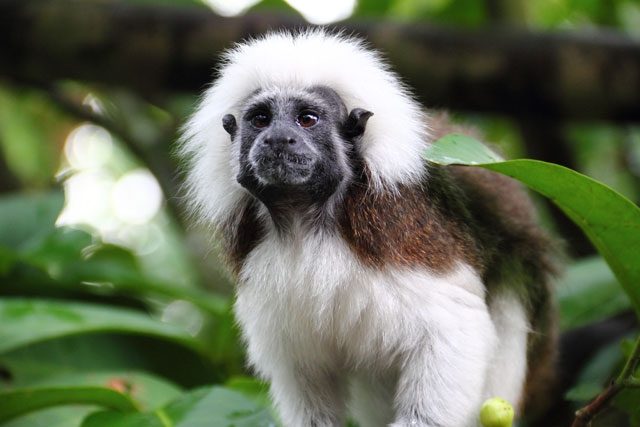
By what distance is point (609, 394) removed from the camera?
2.26m

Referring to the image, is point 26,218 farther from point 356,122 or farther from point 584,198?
point 584,198

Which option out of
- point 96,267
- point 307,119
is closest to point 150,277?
point 96,267

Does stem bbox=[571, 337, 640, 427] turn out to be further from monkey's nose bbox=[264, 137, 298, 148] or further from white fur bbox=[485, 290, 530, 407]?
monkey's nose bbox=[264, 137, 298, 148]

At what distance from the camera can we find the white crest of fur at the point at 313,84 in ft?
9.12

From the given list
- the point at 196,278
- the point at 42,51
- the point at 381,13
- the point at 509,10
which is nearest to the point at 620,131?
the point at 509,10

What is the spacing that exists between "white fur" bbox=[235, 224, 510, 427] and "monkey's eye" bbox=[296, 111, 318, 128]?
0.32 metres

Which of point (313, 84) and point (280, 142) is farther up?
point (313, 84)

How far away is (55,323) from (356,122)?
1.34 meters

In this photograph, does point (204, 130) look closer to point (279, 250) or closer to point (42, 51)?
point (279, 250)

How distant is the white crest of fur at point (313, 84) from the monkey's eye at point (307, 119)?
0.31 ft

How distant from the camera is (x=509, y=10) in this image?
556 cm

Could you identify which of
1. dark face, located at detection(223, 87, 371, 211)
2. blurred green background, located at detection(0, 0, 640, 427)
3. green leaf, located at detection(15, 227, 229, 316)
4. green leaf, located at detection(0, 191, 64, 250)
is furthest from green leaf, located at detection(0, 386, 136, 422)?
green leaf, located at detection(0, 191, 64, 250)

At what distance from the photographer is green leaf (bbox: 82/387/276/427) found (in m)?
2.86

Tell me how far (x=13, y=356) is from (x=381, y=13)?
11.2 ft
